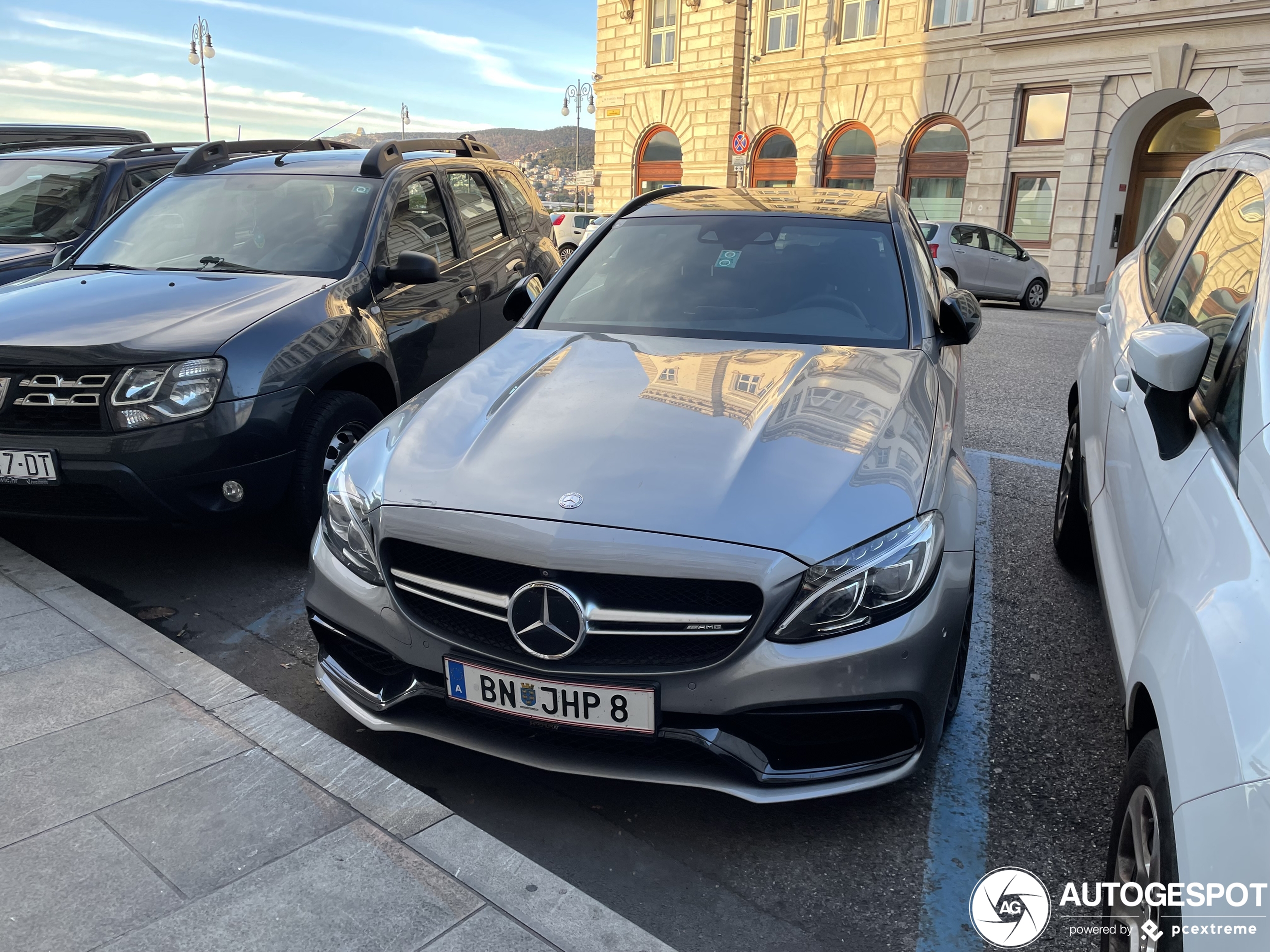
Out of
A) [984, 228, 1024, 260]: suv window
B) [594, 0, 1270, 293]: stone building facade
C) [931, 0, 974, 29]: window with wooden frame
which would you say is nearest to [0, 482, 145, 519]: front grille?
[984, 228, 1024, 260]: suv window

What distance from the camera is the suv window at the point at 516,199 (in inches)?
256

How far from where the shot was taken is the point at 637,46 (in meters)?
35.0

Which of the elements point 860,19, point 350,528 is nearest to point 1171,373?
point 350,528

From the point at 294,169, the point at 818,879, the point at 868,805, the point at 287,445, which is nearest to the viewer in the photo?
the point at 818,879

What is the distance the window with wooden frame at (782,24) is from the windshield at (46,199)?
2746cm

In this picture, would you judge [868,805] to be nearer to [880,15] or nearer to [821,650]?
[821,650]

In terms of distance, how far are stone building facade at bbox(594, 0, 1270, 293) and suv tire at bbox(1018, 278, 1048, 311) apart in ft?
13.5

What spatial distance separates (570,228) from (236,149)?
65.2ft

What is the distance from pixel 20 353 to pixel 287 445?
101 cm

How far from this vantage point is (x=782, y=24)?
31.0 meters

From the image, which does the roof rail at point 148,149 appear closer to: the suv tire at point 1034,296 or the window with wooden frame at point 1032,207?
the suv tire at point 1034,296

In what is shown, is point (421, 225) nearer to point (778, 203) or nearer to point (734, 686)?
point (778, 203)

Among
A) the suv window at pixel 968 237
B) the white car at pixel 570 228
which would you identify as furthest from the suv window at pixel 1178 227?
the white car at pixel 570 228

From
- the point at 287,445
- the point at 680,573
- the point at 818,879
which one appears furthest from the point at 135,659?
the point at 818,879
